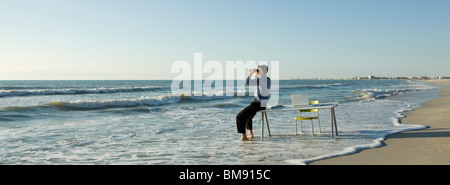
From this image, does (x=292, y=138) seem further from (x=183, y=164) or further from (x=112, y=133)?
(x=112, y=133)

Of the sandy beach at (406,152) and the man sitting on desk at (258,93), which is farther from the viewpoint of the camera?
the man sitting on desk at (258,93)

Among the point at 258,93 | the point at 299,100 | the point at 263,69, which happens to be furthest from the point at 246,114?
the point at 299,100

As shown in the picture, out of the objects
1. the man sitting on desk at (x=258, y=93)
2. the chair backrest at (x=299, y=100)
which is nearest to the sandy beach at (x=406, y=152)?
the chair backrest at (x=299, y=100)

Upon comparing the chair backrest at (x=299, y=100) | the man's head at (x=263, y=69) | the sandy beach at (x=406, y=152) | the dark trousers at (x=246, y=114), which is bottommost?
the sandy beach at (x=406, y=152)

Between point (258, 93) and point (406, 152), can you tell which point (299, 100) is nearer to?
point (258, 93)

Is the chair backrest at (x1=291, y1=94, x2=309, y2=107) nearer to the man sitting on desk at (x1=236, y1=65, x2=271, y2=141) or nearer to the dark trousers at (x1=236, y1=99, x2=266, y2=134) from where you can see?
the man sitting on desk at (x1=236, y1=65, x2=271, y2=141)

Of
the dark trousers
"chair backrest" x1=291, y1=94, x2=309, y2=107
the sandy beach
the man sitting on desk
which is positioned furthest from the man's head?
the sandy beach

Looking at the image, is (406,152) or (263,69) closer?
(406,152)

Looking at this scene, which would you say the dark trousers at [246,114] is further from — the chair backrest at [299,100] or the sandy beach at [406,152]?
the sandy beach at [406,152]

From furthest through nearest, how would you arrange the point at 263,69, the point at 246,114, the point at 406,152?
1. the point at 246,114
2. the point at 263,69
3. the point at 406,152

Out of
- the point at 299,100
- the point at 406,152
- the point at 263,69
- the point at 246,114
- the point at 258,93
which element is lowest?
the point at 406,152
